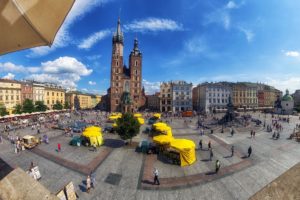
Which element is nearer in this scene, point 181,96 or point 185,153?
point 185,153

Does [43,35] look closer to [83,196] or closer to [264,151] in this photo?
[83,196]

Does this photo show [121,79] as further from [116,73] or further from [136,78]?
[136,78]

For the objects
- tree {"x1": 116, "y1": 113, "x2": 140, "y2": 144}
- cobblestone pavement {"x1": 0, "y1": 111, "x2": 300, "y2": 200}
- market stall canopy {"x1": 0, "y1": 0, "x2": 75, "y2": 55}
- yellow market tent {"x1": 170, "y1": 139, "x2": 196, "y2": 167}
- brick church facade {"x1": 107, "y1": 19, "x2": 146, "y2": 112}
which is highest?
brick church facade {"x1": 107, "y1": 19, "x2": 146, "y2": 112}

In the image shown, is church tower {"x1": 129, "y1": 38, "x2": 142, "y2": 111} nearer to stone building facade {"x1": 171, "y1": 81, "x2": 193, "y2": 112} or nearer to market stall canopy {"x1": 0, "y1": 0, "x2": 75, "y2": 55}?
stone building facade {"x1": 171, "y1": 81, "x2": 193, "y2": 112}

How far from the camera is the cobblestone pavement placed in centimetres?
1149

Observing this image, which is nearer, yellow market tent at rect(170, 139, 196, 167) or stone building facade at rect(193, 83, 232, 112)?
yellow market tent at rect(170, 139, 196, 167)

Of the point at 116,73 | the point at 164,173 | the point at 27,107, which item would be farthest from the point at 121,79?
the point at 164,173

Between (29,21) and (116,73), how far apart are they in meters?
75.6

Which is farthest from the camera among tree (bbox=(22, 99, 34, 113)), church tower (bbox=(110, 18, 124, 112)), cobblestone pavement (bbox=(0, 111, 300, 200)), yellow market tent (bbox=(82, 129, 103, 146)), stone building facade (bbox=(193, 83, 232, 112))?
stone building facade (bbox=(193, 83, 232, 112))

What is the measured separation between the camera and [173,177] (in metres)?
13.6

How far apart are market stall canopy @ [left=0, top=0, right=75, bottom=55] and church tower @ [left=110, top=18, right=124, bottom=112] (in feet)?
237

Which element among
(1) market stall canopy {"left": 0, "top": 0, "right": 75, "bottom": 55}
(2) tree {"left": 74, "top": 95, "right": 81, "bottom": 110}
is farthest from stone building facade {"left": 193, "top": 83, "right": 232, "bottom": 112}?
(1) market stall canopy {"left": 0, "top": 0, "right": 75, "bottom": 55}

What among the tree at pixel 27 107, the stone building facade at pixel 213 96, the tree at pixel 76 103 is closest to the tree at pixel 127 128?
the tree at pixel 27 107

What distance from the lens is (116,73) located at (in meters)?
75.6
